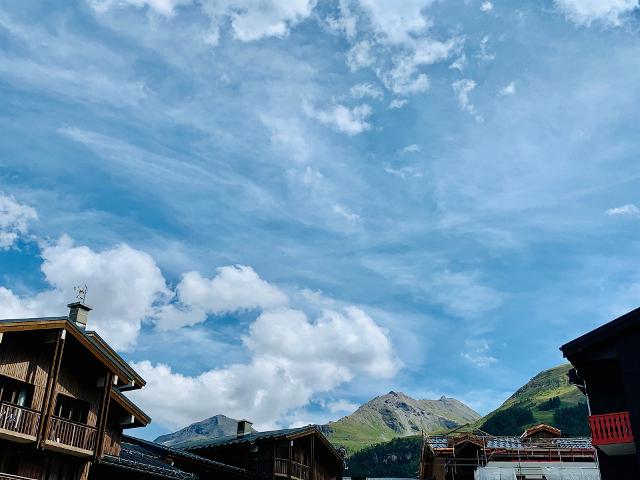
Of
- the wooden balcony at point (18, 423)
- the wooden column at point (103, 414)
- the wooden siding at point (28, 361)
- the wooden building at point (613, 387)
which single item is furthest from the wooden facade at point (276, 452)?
the wooden building at point (613, 387)

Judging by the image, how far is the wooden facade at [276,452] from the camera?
4034 cm

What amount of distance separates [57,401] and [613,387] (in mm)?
24957

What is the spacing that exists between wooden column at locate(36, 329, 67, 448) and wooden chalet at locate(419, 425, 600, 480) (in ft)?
107

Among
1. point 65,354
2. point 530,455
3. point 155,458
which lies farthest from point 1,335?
point 530,455

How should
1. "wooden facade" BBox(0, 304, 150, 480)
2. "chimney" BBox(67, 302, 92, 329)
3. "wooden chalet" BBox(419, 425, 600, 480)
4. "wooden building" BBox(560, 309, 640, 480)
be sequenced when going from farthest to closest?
"wooden chalet" BBox(419, 425, 600, 480)
"chimney" BBox(67, 302, 92, 329)
"wooden building" BBox(560, 309, 640, 480)
"wooden facade" BBox(0, 304, 150, 480)

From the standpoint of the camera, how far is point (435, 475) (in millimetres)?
58719

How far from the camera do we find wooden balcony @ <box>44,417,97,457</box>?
24891mm

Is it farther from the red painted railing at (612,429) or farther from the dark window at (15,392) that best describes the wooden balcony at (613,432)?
the dark window at (15,392)

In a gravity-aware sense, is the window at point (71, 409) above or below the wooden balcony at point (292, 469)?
above

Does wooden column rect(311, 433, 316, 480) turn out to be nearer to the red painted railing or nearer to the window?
the window

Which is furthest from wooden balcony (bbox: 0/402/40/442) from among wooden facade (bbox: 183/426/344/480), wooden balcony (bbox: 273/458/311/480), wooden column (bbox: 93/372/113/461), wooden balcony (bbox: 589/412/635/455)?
wooden balcony (bbox: 589/412/635/455)

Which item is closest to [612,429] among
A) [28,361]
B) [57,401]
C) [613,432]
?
[613,432]

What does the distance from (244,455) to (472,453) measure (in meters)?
21.1

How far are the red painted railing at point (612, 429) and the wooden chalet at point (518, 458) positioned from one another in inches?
870
